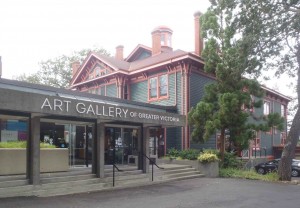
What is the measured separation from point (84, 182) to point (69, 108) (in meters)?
3.03

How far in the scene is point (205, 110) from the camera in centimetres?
1995

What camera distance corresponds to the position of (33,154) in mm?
11961

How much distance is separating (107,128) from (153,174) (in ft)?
14.0

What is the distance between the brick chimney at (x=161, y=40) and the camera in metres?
28.6

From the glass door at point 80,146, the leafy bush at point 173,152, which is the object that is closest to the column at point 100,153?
the glass door at point 80,146

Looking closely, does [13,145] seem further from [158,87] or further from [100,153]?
[158,87]

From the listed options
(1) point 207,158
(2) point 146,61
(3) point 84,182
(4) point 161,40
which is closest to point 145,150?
(1) point 207,158

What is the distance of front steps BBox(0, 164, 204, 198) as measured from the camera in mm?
11242

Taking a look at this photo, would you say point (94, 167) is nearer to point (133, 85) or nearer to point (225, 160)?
point (225, 160)

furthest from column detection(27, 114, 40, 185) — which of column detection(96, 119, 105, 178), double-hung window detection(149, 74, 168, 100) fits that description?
double-hung window detection(149, 74, 168, 100)

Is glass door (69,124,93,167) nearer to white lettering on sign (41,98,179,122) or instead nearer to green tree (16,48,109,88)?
white lettering on sign (41,98,179,122)

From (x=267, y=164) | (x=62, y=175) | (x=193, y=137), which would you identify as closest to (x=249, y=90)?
(x=193, y=137)

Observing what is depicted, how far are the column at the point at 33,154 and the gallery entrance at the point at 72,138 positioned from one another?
310 centimetres

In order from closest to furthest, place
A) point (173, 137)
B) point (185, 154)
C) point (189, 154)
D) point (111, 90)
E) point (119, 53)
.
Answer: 1. point (189, 154)
2. point (185, 154)
3. point (173, 137)
4. point (111, 90)
5. point (119, 53)
